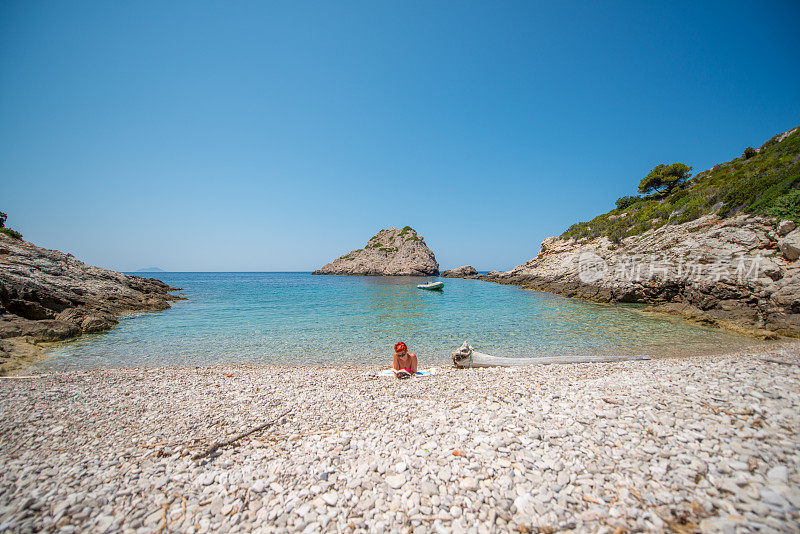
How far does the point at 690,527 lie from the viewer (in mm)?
2928

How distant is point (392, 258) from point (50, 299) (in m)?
92.6

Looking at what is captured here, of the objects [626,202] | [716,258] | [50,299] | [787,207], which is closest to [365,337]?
[50,299]

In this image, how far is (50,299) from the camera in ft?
61.8

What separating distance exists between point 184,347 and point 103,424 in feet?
31.7

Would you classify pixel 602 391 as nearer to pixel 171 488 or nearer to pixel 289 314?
pixel 171 488

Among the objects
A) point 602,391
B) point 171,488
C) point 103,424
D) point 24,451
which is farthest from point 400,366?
point 24,451

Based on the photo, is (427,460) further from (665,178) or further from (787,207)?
(665,178)

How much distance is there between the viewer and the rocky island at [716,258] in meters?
16.6

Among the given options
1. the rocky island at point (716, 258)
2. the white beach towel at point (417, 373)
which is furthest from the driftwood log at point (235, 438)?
the rocky island at point (716, 258)

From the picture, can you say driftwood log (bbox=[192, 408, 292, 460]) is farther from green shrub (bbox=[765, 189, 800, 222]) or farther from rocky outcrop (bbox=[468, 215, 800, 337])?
green shrub (bbox=[765, 189, 800, 222])

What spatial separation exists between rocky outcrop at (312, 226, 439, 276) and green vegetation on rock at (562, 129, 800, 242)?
5279 centimetres

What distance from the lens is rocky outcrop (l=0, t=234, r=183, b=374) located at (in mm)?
13414

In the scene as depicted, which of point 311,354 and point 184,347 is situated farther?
point 184,347

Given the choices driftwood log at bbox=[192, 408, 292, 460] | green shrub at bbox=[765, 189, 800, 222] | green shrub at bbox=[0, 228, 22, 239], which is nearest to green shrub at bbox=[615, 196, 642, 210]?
green shrub at bbox=[765, 189, 800, 222]
